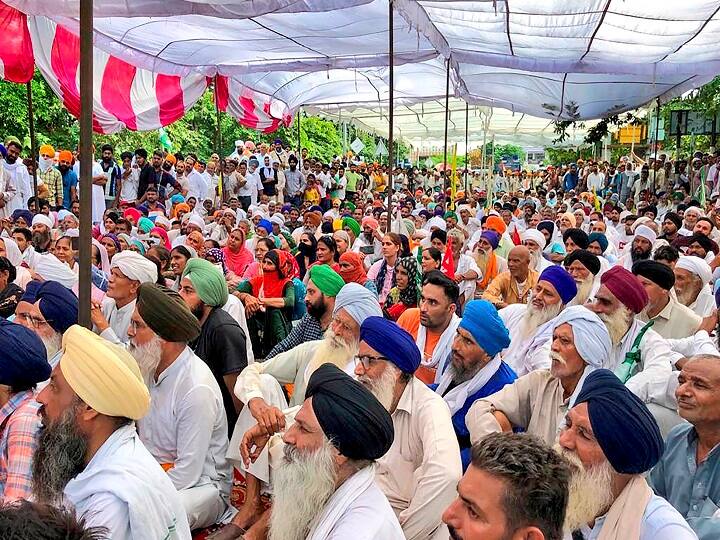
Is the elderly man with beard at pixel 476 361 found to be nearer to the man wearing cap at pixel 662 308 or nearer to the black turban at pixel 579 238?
the man wearing cap at pixel 662 308

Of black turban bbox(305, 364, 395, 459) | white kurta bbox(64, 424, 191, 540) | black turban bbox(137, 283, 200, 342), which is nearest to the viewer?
white kurta bbox(64, 424, 191, 540)

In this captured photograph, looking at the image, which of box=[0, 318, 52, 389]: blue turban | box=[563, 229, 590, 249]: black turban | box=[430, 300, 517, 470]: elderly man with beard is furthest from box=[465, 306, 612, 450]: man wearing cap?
box=[563, 229, 590, 249]: black turban

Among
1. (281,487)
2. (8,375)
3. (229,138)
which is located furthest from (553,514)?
(229,138)

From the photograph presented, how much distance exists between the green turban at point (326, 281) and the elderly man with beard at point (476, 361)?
94 cm

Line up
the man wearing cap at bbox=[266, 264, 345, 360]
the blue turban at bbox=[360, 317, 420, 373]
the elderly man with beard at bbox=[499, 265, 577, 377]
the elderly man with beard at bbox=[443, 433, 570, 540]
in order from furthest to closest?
the elderly man with beard at bbox=[499, 265, 577, 377]
the man wearing cap at bbox=[266, 264, 345, 360]
the blue turban at bbox=[360, 317, 420, 373]
the elderly man with beard at bbox=[443, 433, 570, 540]

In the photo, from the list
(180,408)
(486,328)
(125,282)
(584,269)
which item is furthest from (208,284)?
(584,269)

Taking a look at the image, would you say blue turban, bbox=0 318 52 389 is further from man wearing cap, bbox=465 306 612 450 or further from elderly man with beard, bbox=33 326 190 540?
man wearing cap, bbox=465 306 612 450

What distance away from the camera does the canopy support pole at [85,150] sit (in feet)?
10.6

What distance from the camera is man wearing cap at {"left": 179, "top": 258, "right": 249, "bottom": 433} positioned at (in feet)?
12.1

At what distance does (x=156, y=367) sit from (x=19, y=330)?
65 centimetres

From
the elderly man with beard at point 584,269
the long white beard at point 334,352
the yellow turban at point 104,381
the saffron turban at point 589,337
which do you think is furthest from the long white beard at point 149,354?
the elderly man with beard at point 584,269

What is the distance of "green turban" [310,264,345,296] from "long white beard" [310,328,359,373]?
662 millimetres

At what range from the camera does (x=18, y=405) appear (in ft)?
8.23

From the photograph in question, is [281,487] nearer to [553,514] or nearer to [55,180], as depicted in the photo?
[553,514]
